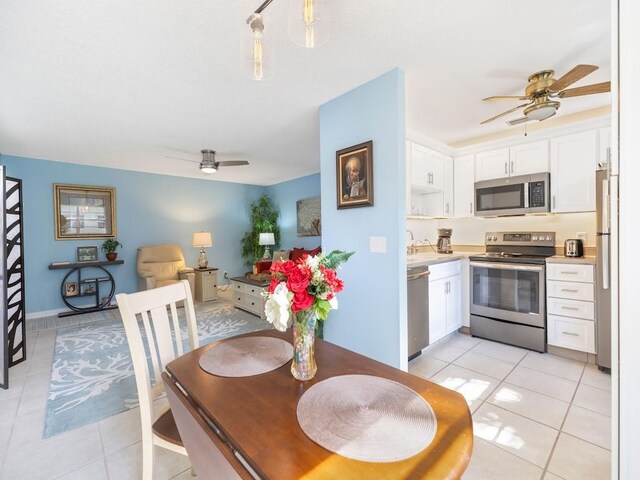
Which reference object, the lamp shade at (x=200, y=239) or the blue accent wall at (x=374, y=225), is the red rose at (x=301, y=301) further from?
the lamp shade at (x=200, y=239)

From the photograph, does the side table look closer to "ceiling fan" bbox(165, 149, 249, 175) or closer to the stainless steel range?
"ceiling fan" bbox(165, 149, 249, 175)

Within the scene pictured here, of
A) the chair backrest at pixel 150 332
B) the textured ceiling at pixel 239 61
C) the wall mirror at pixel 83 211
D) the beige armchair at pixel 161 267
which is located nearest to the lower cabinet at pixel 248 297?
the beige armchair at pixel 161 267

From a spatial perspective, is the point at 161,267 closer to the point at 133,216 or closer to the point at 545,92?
the point at 133,216

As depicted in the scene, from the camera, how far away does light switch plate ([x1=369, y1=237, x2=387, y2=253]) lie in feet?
7.26

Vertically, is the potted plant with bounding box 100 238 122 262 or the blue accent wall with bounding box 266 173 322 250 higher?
the blue accent wall with bounding box 266 173 322 250

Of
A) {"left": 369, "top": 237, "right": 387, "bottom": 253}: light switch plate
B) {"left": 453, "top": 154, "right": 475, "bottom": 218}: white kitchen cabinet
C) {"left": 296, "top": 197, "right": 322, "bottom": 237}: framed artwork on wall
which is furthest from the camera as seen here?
{"left": 296, "top": 197, "right": 322, "bottom": 237}: framed artwork on wall

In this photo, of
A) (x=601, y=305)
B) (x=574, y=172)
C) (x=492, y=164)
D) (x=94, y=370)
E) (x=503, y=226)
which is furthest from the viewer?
(x=503, y=226)

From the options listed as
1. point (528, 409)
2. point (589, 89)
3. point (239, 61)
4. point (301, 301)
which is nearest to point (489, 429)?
point (528, 409)

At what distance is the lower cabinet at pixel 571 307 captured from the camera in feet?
8.85

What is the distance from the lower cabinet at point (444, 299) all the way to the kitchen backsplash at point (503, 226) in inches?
27.7

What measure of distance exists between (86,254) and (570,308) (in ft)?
21.6

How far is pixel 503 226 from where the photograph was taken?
366 cm

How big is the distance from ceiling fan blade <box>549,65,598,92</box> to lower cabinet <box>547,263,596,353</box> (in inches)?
65.7

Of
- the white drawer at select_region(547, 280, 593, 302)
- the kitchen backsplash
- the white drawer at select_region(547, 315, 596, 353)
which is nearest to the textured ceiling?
the kitchen backsplash
